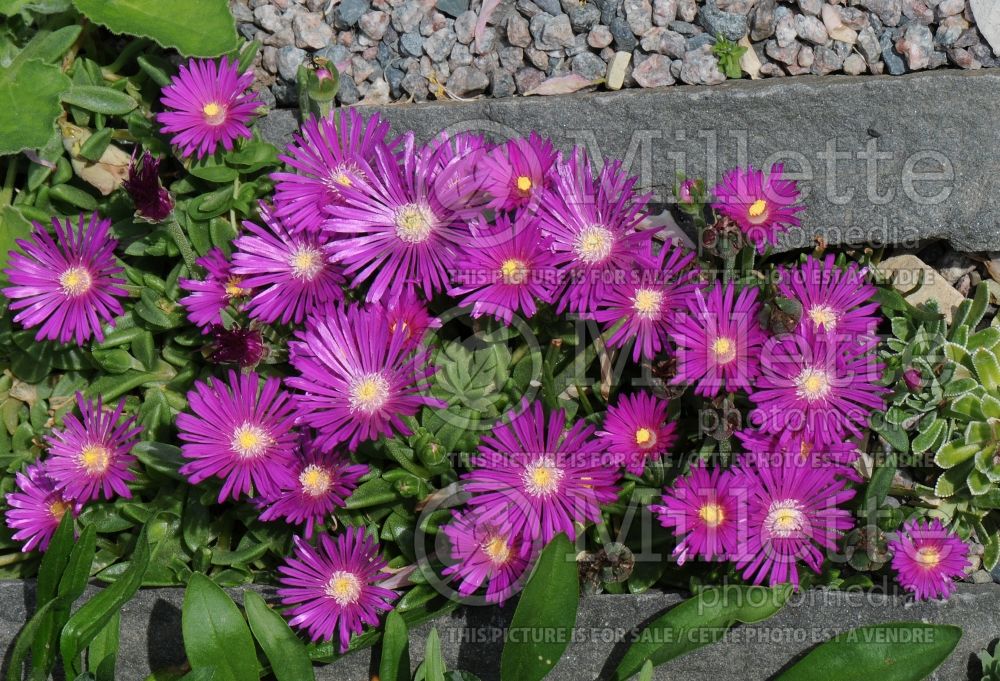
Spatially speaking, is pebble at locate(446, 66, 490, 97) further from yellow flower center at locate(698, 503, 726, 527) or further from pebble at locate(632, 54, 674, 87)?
yellow flower center at locate(698, 503, 726, 527)

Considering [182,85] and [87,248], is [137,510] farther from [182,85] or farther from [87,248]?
[182,85]

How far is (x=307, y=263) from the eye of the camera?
1.84m

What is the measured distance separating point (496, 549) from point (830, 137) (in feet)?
3.65

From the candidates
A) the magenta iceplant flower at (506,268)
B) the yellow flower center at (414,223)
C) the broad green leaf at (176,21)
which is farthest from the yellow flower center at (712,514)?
the broad green leaf at (176,21)

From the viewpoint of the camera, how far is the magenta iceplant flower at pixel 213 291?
188cm

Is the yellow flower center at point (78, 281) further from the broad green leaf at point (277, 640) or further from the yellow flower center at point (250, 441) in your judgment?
the broad green leaf at point (277, 640)

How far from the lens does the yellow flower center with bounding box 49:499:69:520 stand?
6.32ft

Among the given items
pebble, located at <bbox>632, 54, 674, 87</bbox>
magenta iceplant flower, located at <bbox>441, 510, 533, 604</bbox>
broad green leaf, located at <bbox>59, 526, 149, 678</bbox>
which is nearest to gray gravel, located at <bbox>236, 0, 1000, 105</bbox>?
pebble, located at <bbox>632, 54, 674, 87</bbox>

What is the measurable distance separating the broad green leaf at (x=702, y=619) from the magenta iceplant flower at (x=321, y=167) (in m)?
1.01

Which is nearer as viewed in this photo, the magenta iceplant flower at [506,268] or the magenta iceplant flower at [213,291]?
the magenta iceplant flower at [506,268]

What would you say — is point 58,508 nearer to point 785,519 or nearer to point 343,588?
point 343,588

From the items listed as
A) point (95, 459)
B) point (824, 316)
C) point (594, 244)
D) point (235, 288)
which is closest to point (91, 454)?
point (95, 459)

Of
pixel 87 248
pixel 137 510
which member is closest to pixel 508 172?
pixel 87 248

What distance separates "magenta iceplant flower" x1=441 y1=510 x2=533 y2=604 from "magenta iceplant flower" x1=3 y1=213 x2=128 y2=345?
85cm
